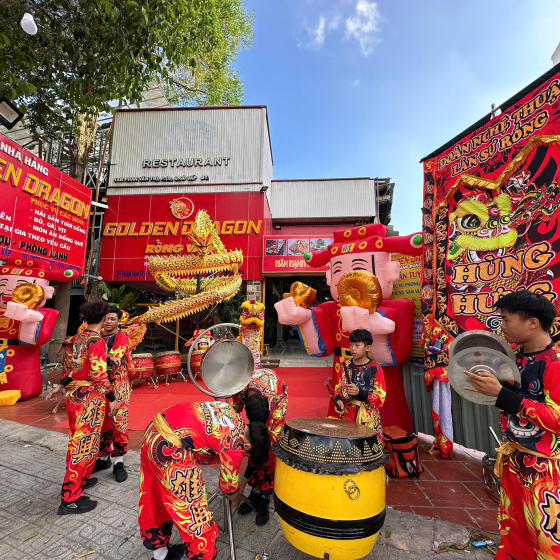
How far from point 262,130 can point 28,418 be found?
12.1 metres

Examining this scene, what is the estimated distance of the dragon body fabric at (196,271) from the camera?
7949 mm

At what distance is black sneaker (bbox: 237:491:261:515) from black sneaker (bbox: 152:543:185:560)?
624 millimetres

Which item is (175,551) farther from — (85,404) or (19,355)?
(19,355)

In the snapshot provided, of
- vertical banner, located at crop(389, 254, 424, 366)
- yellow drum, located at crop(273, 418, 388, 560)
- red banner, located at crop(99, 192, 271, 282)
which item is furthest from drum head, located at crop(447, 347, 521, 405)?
red banner, located at crop(99, 192, 271, 282)

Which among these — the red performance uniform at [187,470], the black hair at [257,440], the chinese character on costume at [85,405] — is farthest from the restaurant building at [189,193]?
the red performance uniform at [187,470]

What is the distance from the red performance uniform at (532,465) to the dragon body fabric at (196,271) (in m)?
7.04

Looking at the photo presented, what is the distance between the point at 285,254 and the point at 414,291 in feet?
27.1

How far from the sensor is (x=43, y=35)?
5.43 metres

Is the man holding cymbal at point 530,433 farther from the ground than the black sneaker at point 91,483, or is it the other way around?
the man holding cymbal at point 530,433

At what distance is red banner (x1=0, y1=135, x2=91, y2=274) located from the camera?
6.86 metres

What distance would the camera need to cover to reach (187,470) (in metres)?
1.85

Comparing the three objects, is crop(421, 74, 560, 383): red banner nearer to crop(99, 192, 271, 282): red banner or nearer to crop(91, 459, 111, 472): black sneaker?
crop(91, 459, 111, 472): black sneaker

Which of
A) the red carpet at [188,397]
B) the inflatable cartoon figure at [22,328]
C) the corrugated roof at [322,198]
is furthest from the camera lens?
the corrugated roof at [322,198]

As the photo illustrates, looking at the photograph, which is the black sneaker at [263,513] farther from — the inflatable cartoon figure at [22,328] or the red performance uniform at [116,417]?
the inflatable cartoon figure at [22,328]
